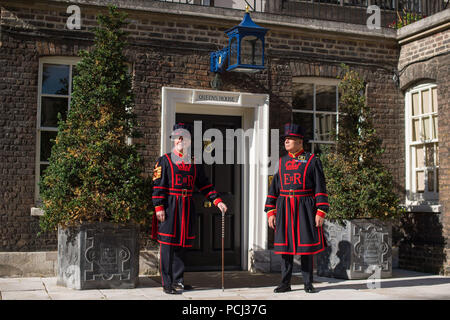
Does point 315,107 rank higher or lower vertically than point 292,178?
higher

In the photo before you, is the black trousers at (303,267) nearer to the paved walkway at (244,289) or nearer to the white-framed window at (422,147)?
the paved walkway at (244,289)

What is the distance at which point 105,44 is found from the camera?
23.8 ft

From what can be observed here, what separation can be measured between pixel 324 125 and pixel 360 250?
246cm

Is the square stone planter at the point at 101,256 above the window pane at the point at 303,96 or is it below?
below

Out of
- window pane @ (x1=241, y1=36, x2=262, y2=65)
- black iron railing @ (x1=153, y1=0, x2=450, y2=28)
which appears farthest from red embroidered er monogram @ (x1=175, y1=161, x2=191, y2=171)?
black iron railing @ (x1=153, y1=0, x2=450, y2=28)

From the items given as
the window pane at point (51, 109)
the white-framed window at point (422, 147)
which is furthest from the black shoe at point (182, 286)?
the white-framed window at point (422, 147)

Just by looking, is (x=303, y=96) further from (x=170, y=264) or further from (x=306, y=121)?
(x=170, y=264)

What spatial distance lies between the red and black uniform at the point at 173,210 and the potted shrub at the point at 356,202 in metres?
2.15

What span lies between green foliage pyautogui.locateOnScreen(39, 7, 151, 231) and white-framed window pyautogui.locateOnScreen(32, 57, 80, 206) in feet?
4.03

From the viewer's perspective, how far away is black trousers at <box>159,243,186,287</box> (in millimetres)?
6879

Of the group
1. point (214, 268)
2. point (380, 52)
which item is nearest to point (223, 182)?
point (214, 268)

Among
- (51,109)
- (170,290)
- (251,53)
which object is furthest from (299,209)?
(51,109)

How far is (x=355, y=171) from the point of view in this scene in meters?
8.48

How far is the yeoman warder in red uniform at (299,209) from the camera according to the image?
6945 mm
